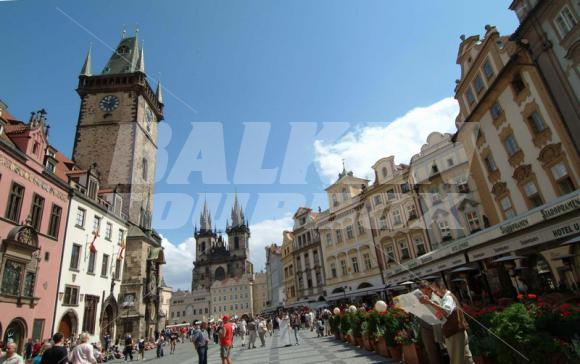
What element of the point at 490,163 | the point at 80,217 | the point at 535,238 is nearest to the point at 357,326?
the point at 535,238

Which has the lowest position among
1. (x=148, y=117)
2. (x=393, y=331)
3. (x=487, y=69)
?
(x=393, y=331)

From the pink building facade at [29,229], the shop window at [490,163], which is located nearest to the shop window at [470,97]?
the shop window at [490,163]

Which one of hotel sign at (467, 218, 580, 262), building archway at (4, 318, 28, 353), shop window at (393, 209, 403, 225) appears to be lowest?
building archway at (4, 318, 28, 353)

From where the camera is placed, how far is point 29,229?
18328 mm

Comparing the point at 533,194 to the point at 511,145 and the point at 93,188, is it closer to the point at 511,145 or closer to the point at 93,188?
the point at 511,145

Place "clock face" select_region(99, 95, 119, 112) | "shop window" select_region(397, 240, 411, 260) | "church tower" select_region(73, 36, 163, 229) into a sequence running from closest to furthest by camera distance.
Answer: "shop window" select_region(397, 240, 411, 260) < "church tower" select_region(73, 36, 163, 229) < "clock face" select_region(99, 95, 119, 112)

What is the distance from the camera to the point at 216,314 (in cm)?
11738

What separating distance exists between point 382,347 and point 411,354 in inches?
98.0

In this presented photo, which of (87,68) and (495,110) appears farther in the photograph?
(87,68)

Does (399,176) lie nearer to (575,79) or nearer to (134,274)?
(575,79)

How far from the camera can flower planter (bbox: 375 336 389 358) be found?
396 inches

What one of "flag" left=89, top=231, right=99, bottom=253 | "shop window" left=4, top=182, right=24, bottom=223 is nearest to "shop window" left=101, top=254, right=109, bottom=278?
"flag" left=89, top=231, right=99, bottom=253

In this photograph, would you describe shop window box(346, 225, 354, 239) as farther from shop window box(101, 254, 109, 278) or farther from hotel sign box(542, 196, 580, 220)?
hotel sign box(542, 196, 580, 220)

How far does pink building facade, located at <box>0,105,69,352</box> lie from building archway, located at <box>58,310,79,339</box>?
1.63 meters
